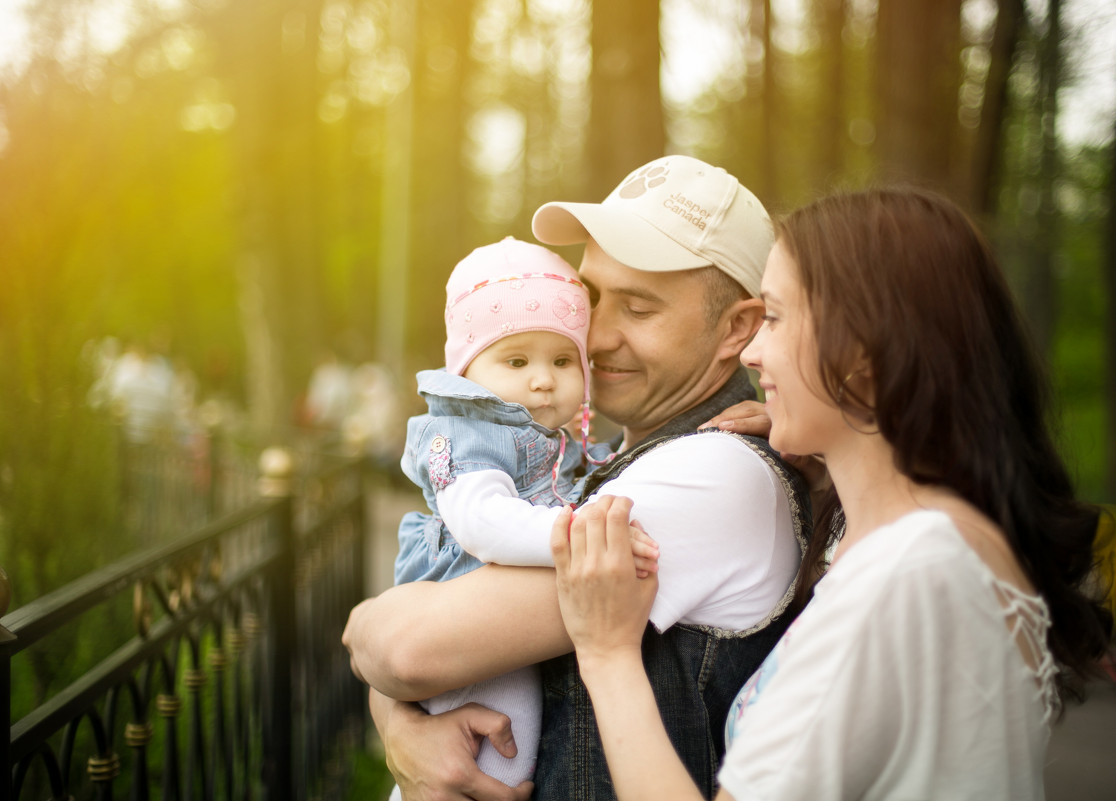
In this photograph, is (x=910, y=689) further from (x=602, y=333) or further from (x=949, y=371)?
(x=602, y=333)

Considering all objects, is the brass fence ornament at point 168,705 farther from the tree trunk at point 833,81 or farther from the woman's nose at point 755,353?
the tree trunk at point 833,81

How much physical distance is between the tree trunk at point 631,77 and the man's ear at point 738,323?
13.3 feet

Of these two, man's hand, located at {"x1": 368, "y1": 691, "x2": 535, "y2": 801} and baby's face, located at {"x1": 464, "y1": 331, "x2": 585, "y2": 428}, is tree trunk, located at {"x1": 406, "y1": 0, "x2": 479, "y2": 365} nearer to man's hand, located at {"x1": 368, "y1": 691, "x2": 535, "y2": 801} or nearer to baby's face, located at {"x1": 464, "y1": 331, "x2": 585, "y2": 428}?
baby's face, located at {"x1": 464, "y1": 331, "x2": 585, "y2": 428}

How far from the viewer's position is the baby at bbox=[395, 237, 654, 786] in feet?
6.54

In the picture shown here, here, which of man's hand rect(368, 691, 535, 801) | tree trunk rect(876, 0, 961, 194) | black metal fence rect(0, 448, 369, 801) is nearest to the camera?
man's hand rect(368, 691, 535, 801)

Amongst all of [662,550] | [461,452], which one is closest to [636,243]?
[461,452]

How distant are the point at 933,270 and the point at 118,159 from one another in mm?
4521

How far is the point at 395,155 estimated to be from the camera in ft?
63.6

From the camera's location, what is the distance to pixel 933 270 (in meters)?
1.51

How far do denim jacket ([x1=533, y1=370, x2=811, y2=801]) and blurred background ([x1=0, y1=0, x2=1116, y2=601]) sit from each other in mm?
765

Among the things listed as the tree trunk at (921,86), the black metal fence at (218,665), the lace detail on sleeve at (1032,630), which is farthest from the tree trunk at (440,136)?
the lace detail on sleeve at (1032,630)

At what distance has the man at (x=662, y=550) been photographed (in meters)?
1.82

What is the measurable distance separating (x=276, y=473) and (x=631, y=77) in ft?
12.6

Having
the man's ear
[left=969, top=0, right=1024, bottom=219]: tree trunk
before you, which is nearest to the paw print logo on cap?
the man's ear
